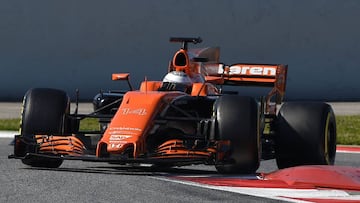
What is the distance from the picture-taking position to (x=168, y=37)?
85.4ft

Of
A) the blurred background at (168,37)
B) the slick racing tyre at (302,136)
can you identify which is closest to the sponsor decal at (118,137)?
the slick racing tyre at (302,136)

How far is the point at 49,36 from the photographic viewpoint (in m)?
25.7

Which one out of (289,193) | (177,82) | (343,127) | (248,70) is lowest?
(343,127)

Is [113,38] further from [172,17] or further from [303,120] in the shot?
A: [303,120]

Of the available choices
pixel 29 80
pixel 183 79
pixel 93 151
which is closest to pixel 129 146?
pixel 93 151

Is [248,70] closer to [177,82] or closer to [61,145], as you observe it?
[177,82]

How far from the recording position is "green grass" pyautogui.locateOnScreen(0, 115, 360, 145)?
14.8 m

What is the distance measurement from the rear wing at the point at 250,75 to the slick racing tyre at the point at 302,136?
259cm

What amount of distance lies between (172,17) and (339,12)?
466 centimetres

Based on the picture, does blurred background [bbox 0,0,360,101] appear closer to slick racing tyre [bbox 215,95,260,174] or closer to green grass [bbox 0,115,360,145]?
green grass [bbox 0,115,360,145]

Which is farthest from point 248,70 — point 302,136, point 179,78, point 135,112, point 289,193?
point 289,193

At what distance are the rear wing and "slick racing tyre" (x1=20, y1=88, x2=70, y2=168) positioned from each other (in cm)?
292

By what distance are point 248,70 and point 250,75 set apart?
14 cm

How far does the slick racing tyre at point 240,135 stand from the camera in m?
8.70
